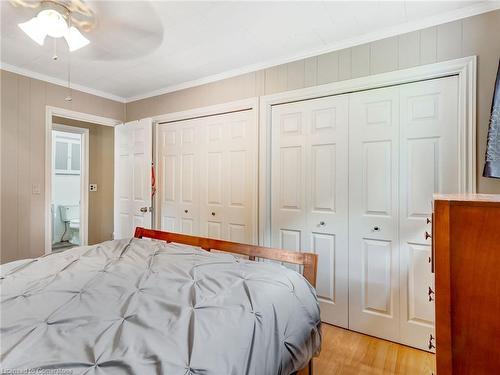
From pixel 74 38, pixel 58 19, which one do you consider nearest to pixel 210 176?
pixel 74 38

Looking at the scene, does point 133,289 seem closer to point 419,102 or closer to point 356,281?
point 356,281

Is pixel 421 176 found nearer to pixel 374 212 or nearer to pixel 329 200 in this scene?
pixel 374 212

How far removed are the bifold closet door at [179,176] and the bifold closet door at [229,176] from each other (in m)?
0.11

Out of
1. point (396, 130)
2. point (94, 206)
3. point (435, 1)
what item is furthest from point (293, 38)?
point (94, 206)

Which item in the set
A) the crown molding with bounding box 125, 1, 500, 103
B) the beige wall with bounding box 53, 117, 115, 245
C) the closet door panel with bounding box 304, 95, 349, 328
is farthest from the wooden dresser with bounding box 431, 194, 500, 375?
the beige wall with bounding box 53, 117, 115, 245

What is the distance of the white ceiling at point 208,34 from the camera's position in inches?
73.8

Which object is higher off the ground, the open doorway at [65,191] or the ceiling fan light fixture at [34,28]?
the ceiling fan light fixture at [34,28]

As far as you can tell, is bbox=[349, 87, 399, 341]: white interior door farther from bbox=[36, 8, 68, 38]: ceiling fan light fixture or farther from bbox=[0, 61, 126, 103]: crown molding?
bbox=[0, 61, 126, 103]: crown molding

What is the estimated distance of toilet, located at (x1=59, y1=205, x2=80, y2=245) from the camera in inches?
196

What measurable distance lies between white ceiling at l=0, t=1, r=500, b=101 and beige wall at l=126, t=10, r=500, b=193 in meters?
0.07

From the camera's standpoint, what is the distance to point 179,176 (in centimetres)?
338

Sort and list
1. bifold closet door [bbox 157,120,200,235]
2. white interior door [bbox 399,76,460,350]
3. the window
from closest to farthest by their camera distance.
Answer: white interior door [bbox 399,76,460,350], bifold closet door [bbox 157,120,200,235], the window

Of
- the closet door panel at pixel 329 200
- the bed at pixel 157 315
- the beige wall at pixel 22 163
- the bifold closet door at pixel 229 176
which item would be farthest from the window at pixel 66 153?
the closet door panel at pixel 329 200

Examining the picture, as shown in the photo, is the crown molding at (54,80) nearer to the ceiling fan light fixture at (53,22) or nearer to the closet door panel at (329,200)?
the ceiling fan light fixture at (53,22)
